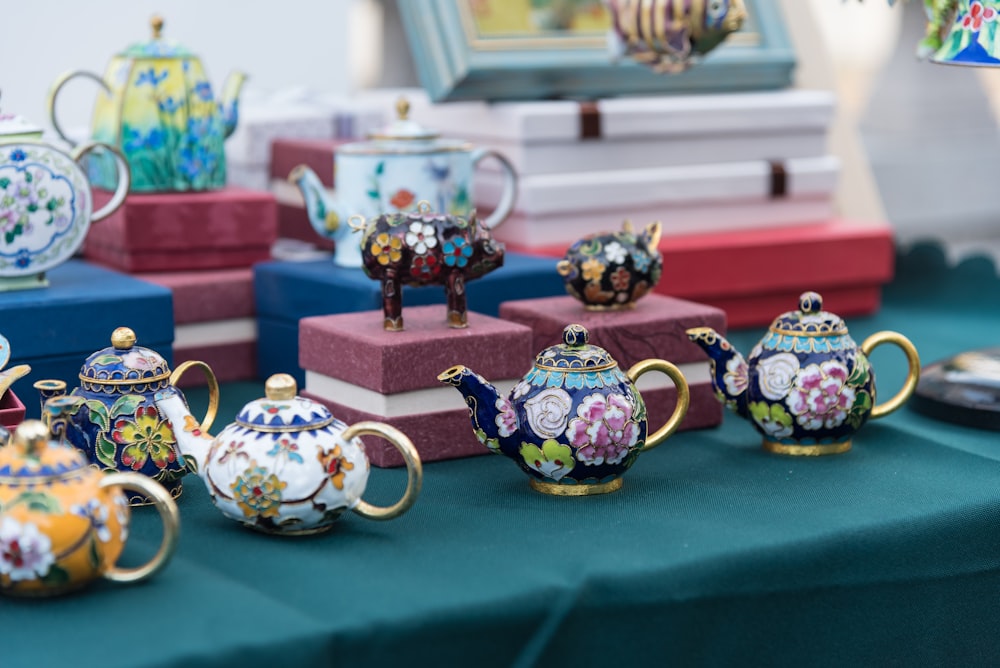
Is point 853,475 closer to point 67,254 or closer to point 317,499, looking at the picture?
point 317,499

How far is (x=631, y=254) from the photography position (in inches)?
55.2

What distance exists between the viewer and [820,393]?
4.12ft

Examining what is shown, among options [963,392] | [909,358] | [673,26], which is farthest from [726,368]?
[673,26]

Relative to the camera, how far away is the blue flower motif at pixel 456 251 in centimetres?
127

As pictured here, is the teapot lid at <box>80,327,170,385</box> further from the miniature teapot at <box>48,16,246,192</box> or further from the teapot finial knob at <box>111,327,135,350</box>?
the miniature teapot at <box>48,16,246,192</box>

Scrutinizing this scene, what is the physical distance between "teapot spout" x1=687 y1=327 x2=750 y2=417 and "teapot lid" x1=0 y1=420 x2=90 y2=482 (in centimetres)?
59

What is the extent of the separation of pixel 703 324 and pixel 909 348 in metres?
0.20

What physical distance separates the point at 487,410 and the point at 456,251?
0.19 meters

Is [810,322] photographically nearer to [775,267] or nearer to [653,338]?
[653,338]

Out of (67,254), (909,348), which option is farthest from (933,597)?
(67,254)

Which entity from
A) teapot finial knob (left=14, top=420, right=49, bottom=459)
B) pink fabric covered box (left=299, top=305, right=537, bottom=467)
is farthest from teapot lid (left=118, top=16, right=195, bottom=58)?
teapot finial knob (left=14, top=420, right=49, bottom=459)

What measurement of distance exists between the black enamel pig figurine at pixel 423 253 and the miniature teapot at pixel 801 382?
8.1 inches

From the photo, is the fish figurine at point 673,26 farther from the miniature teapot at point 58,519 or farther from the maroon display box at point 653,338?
the miniature teapot at point 58,519

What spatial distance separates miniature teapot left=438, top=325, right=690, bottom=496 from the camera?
1.13 m
